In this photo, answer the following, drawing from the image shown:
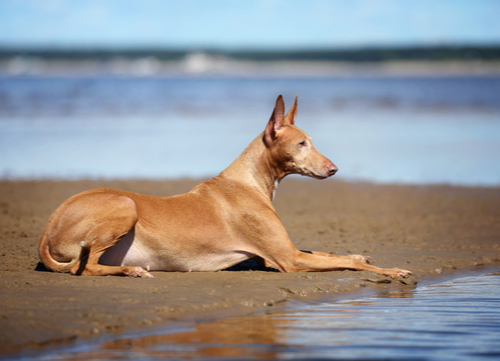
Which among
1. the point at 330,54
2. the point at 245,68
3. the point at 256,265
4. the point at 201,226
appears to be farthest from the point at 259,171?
the point at 245,68

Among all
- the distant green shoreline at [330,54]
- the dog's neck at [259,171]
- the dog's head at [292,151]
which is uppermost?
the distant green shoreline at [330,54]

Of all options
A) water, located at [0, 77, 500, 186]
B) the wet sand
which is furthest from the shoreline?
the wet sand

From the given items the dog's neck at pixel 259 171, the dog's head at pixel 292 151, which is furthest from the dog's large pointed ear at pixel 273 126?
the dog's neck at pixel 259 171

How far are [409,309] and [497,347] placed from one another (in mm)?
1273

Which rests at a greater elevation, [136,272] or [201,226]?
[201,226]

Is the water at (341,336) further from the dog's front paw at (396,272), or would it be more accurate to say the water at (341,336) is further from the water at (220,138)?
the water at (220,138)

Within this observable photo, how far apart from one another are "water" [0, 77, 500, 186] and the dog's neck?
839 cm

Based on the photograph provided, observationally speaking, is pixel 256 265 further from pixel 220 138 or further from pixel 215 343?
pixel 220 138

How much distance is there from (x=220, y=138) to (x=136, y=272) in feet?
55.4

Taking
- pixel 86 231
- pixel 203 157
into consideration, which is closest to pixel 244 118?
pixel 203 157

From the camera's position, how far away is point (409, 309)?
626 cm

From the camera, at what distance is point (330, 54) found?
138375mm

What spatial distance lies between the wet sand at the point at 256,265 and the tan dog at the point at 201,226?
182mm

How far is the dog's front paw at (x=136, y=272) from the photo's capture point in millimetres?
6848
